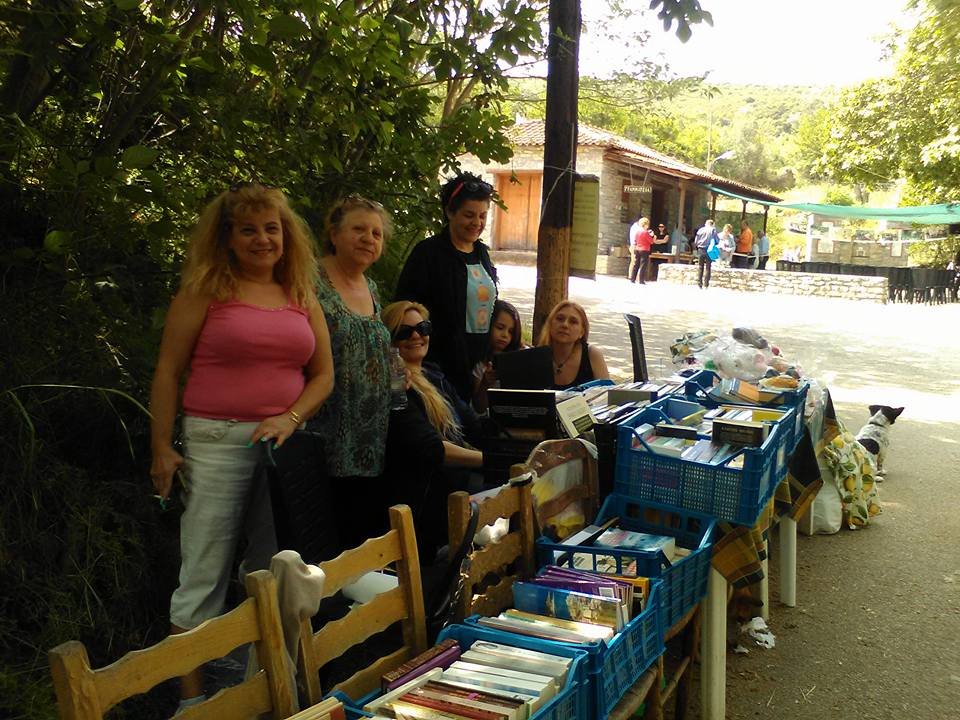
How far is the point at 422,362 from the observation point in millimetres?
3756

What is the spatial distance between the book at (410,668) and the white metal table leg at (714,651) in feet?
4.28

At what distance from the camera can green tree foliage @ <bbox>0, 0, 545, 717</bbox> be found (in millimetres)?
3068

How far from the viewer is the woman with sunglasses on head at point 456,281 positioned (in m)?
4.04

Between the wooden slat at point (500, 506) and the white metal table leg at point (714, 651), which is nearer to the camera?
the wooden slat at point (500, 506)

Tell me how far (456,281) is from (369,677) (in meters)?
2.32

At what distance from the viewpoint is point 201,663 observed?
1632 millimetres

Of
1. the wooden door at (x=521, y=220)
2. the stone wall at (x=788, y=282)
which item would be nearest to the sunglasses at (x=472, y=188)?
the stone wall at (x=788, y=282)

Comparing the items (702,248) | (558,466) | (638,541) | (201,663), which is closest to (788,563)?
(638,541)

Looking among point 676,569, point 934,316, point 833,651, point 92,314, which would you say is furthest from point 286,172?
point 934,316

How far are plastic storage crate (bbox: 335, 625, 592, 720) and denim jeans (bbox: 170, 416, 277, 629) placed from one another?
2.87 feet

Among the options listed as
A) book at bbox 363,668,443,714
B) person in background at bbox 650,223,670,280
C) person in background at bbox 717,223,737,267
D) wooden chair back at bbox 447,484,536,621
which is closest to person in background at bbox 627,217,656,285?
person in background at bbox 717,223,737,267

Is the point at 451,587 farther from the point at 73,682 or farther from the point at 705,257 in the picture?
the point at 705,257

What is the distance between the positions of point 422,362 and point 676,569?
1.52 meters

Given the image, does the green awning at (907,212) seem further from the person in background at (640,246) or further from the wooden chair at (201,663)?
the wooden chair at (201,663)
